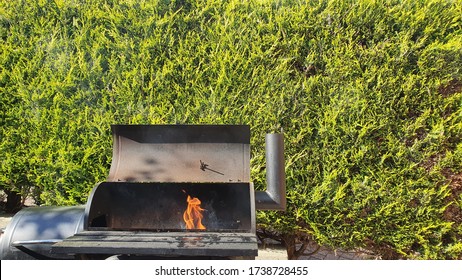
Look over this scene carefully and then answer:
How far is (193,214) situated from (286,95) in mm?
1511

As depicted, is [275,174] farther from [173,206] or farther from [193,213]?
[173,206]

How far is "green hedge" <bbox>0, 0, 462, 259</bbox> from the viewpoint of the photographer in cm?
381

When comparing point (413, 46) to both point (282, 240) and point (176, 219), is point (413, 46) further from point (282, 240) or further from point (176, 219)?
point (176, 219)

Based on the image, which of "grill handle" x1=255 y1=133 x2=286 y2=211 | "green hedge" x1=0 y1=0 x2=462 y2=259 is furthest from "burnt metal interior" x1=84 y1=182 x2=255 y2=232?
"green hedge" x1=0 y1=0 x2=462 y2=259

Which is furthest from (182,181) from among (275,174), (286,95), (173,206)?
(286,95)

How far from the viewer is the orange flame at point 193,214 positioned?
11.1ft

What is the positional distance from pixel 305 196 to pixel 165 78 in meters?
1.88

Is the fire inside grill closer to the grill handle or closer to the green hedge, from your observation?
the grill handle

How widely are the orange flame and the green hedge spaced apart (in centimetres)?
85

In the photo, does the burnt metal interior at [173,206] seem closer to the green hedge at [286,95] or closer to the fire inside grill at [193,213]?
the fire inside grill at [193,213]

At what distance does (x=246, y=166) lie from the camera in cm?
335

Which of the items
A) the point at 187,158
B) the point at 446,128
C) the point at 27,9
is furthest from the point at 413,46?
the point at 27,9

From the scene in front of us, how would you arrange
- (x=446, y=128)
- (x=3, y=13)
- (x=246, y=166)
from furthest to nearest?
1. (x=3, y=13)
2. (x=446, y=128)
3. (x=246, y=166)
